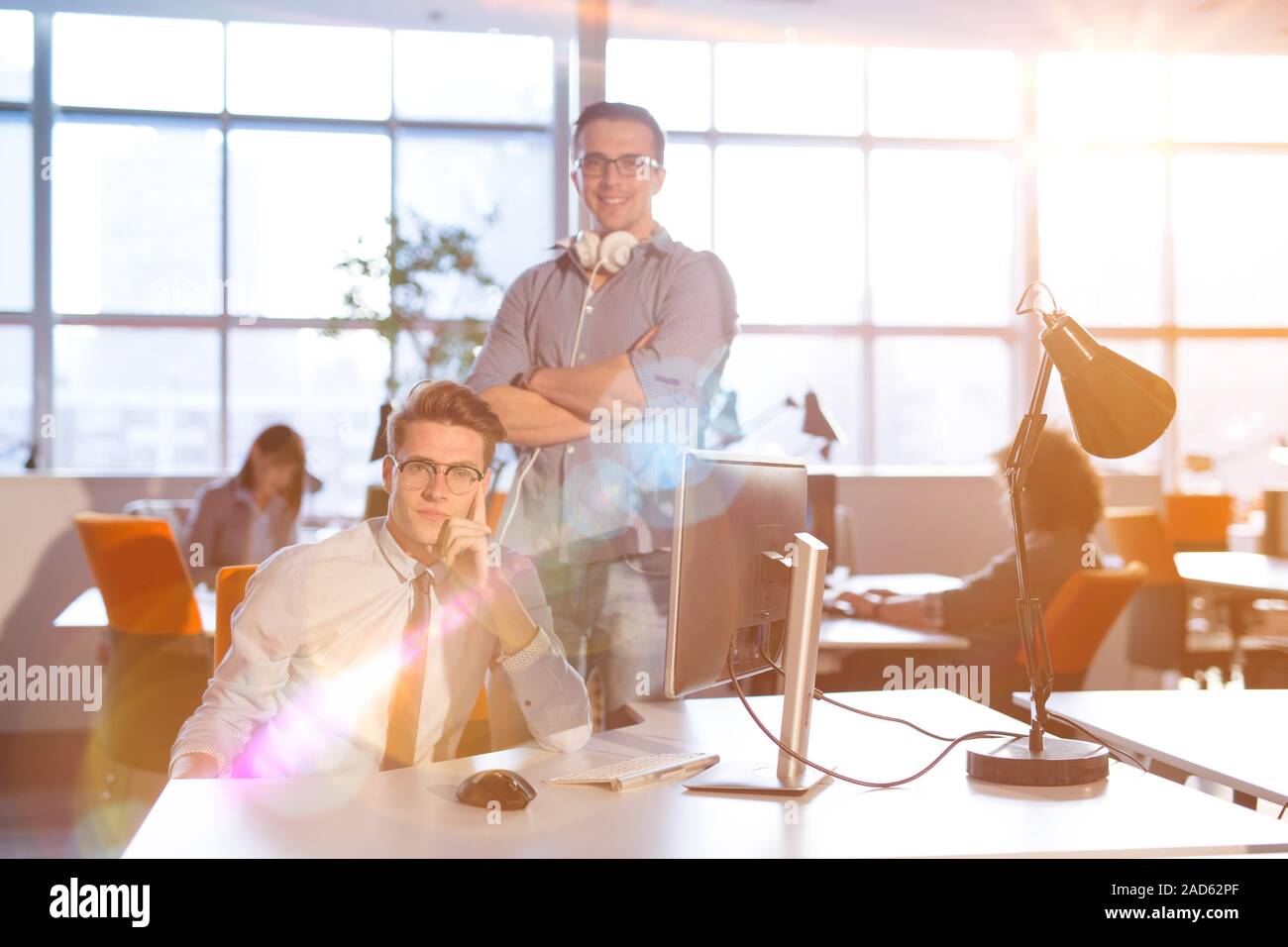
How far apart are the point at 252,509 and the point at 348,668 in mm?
2739

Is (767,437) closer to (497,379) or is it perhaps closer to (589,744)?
(497,379)

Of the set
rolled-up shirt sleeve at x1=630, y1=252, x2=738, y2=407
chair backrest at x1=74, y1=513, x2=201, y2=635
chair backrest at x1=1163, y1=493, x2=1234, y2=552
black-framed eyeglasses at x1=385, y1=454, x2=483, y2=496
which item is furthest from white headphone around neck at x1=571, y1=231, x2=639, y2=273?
chair backrest at x1=1163, y1=493, x2=1234, y2=552

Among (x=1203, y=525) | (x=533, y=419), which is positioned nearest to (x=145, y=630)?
(x=533, y=419)

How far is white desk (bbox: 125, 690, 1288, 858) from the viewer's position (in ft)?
4.00

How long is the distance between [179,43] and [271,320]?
2.01m

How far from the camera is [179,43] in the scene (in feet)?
26.4

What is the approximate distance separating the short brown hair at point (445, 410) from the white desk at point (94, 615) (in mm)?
1279

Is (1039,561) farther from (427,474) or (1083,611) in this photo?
(427,474)

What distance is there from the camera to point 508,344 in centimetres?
248

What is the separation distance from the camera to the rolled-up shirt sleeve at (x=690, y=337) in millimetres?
2326

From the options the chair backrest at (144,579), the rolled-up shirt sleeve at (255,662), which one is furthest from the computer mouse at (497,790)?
the chair backrest at (144,579)

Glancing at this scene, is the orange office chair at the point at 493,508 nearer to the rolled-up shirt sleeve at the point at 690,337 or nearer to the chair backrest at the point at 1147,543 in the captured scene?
the rolled-up shirt sleeve at the point at 690,337

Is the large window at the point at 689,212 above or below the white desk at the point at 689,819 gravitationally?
above
